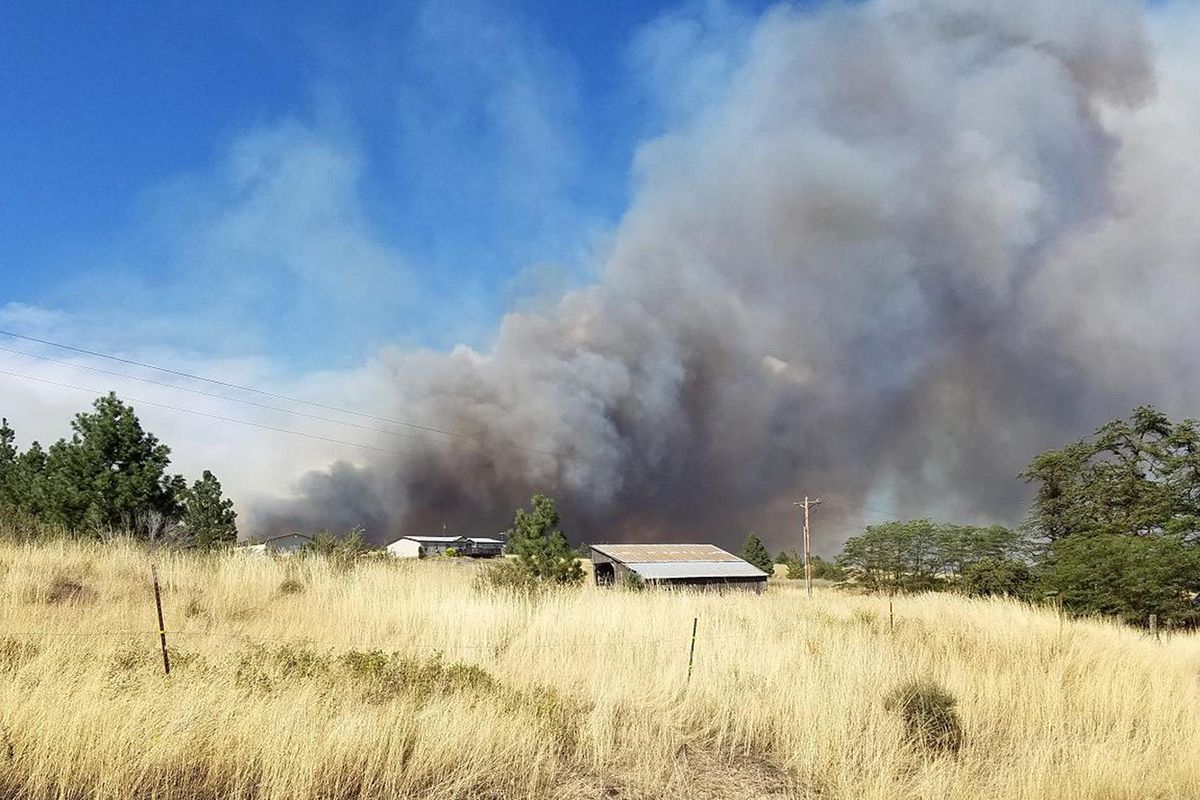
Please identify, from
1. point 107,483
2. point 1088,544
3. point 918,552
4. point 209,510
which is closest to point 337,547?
point 107,483

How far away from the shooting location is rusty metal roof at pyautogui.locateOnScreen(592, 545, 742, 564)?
163 ft

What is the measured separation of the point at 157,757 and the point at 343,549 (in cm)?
1437

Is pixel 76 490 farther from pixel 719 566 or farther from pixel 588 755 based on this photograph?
pixel 719 566

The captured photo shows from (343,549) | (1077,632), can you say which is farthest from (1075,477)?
(343,549)

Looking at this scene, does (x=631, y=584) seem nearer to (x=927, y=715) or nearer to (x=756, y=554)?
(x=927, y=715)

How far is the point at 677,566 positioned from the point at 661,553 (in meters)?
2.69

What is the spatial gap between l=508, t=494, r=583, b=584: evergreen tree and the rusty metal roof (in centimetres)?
2156

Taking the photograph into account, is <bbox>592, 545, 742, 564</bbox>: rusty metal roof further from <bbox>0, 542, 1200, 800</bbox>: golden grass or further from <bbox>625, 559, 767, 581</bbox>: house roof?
<bbox>0, 542, 1200, 800</bbox>: golden grass

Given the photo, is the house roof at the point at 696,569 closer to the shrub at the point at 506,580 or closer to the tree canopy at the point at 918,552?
the tree canopy at the point at 918,552

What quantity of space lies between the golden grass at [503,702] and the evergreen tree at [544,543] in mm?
9878

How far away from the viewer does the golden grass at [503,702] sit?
18.1 ft

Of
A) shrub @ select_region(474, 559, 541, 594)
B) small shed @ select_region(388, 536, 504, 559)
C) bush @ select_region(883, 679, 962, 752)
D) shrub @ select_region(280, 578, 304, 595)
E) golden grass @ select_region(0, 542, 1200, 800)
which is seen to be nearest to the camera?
golden grass @ select_region(0, 542, 1200, 800)

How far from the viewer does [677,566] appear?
163 feet

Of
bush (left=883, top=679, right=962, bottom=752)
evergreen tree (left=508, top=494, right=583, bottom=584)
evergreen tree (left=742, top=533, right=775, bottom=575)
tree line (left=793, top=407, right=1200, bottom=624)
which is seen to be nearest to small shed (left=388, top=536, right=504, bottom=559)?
evergreen tree (left=742, top=533, right=775, bottom=575)
